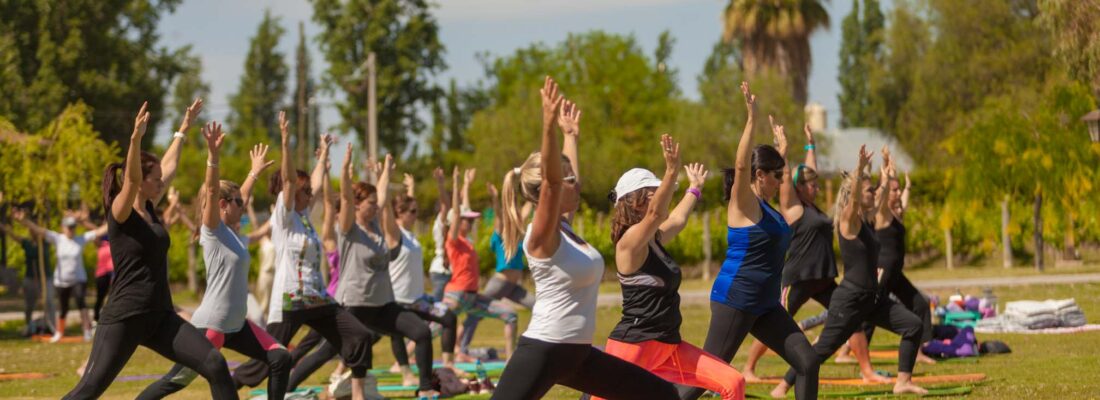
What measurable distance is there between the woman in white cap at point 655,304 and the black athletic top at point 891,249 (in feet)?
17.3

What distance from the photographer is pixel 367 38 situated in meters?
60.0

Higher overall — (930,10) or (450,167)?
(930,10)

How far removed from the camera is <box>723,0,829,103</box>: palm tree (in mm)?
59375

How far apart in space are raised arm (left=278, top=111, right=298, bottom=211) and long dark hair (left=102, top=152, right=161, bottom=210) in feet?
4.90

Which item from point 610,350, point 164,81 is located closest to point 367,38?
point 164,81

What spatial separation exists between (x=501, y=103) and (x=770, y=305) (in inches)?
2538

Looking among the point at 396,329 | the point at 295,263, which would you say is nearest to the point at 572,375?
the point at 295,263

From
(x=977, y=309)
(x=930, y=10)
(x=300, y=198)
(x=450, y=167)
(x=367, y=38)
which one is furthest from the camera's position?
(x=450, y=167)

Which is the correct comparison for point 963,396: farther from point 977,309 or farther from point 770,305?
point 977,309

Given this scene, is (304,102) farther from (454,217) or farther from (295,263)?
(295,263)

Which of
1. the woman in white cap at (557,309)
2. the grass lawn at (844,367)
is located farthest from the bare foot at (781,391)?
the woman in white cap at (557,309)

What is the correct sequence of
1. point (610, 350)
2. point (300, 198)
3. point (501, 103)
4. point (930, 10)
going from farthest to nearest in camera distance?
point (501, 103)
point (930, 10)
point (300, 198)
point (610, 350)

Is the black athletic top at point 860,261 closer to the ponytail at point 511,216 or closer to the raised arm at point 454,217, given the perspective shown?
the ponytail at point 511,216

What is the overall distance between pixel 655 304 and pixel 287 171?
3.45m
